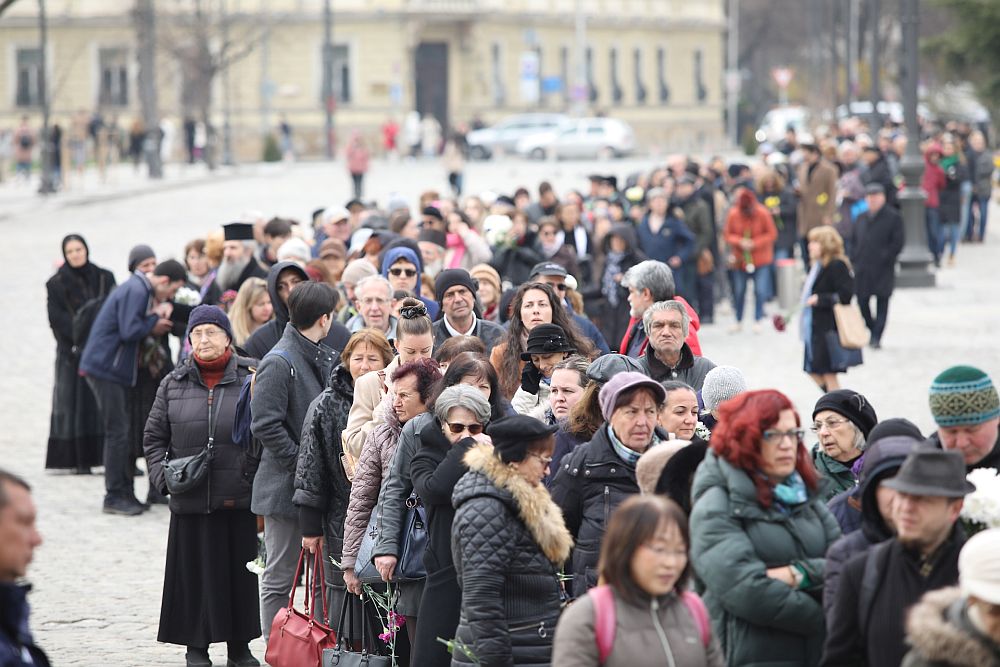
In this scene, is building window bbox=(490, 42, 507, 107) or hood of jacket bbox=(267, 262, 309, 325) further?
building window bbox=(490, 42, 507, 107)

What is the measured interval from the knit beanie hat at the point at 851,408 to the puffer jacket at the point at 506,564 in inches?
59.4

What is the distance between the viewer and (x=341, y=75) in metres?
78.1

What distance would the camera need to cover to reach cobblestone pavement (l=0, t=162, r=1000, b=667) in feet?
34.7

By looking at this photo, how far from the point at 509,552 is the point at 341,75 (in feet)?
238

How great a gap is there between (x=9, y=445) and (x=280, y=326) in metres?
6.25

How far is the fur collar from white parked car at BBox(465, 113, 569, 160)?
199ft

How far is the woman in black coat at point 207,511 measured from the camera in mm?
9273

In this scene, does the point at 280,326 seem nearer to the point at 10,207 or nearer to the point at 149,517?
the point at 149,517

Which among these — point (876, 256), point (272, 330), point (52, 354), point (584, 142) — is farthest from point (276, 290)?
point (584, 142)

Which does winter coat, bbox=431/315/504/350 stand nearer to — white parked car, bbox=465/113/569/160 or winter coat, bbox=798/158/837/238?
winter coat, bbox=798/158/837/238

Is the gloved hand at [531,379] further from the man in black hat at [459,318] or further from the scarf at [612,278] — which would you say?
the scarf at [612,278]

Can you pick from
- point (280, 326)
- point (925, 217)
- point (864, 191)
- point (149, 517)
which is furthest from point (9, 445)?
point (925, 217)

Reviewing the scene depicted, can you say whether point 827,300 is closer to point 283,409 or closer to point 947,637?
point 283,409

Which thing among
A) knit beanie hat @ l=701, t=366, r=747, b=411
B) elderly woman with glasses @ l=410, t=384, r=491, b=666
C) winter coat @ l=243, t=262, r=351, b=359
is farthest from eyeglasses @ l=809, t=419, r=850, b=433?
winter coat @ l=243, t=262, r=351, b=359
